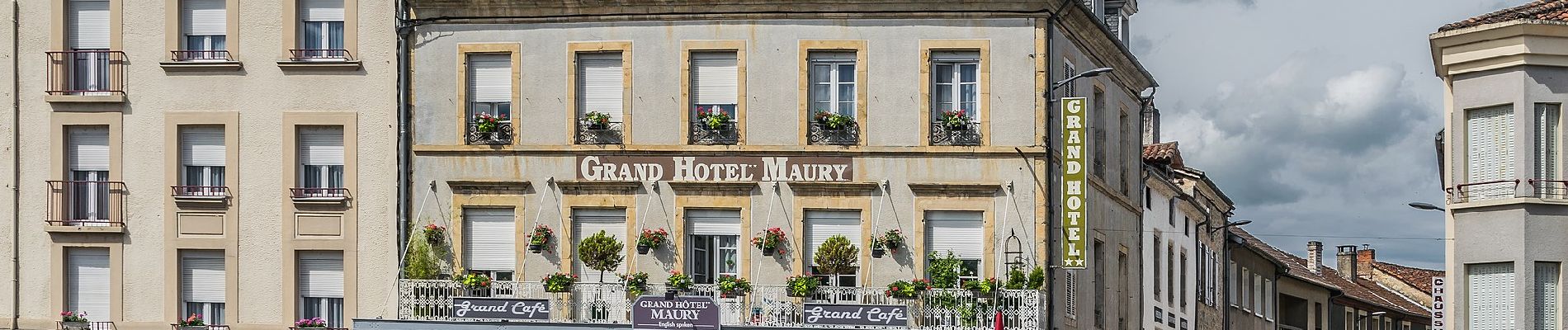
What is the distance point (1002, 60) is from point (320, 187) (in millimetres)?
11113

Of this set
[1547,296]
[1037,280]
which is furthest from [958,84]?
[1547,296]

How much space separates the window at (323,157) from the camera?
38.1m

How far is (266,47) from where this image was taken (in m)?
38.2

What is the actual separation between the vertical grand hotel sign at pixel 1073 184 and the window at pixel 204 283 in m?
13.6

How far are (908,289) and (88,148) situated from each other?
13613 millimetres

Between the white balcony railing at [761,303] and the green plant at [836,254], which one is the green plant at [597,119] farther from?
the green plant at [836,254]

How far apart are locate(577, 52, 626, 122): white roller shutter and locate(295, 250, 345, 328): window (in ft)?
15.5

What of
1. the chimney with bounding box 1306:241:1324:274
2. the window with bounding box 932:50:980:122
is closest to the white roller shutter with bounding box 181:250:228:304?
the window with bounding box 932:50:980:122

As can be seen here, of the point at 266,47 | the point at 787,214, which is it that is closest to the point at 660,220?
the point at 787,214

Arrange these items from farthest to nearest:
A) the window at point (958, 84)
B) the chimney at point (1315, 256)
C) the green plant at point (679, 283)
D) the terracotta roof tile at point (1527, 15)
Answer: the chimney at point (1315, 256) < the window at point (958, 84) < the green plant at point (679, 283) < the terracotta roof tile at point (1527, 15)

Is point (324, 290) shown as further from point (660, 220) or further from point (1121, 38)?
point (1121, 38)

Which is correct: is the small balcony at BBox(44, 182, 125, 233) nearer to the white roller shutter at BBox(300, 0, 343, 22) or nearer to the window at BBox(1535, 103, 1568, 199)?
the white roller shutter at BBox(300, 0, 343, 22)

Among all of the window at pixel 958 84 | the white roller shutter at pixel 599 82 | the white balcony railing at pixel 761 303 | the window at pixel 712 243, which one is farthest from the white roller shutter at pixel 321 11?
the window at pixel 958 84

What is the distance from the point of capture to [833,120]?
1449 inches
